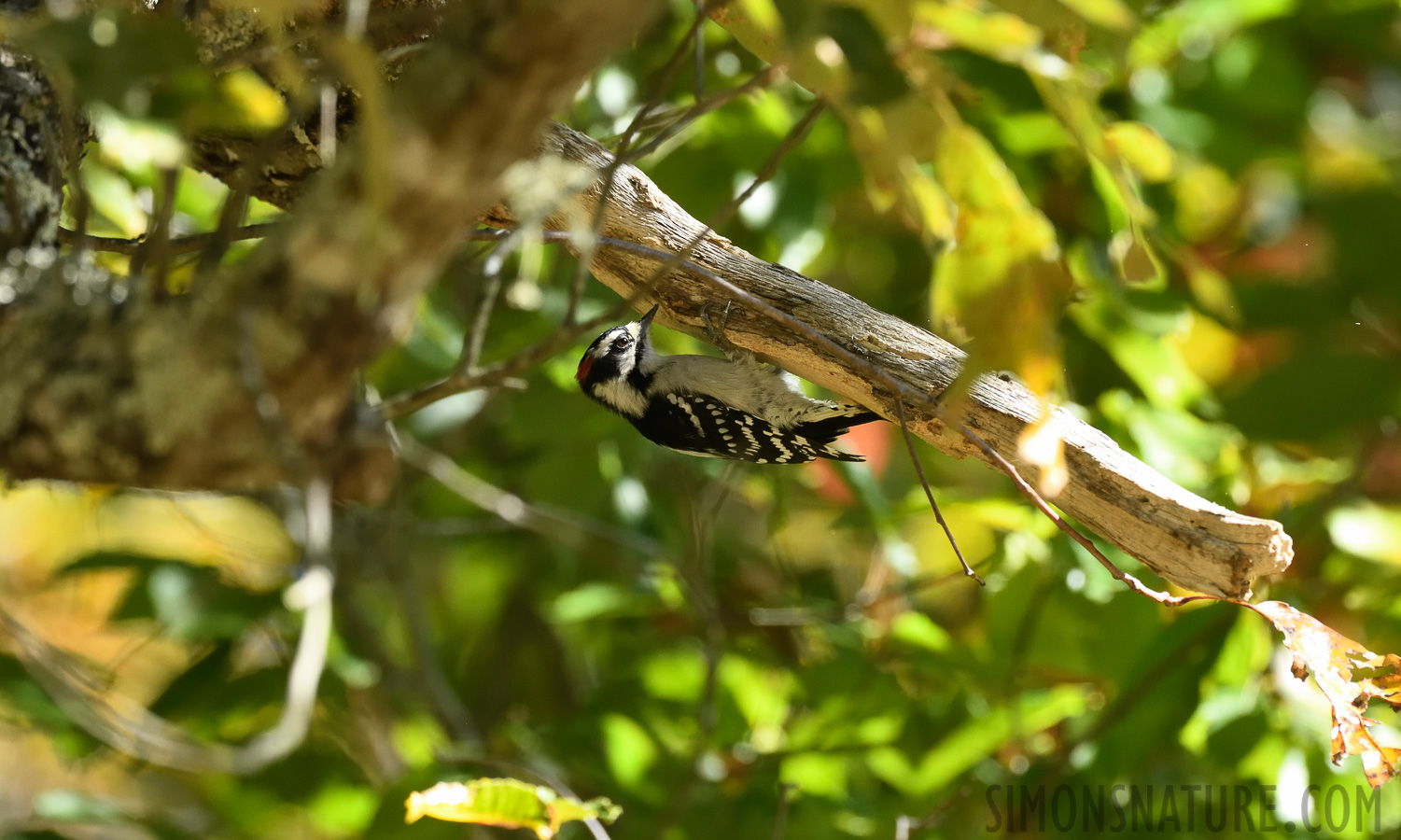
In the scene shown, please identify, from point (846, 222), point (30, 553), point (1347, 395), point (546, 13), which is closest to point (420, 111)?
point (546, 13)

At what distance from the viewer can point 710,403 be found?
3.23 metres

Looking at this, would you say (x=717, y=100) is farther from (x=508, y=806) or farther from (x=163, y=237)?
(x=508, y=806)

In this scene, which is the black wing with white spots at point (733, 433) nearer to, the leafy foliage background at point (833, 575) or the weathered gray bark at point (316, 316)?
the leafy foliage background at point (833, 575)

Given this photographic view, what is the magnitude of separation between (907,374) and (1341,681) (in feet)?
2.80

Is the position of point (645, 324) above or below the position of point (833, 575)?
above

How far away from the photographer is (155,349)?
1.06 meters

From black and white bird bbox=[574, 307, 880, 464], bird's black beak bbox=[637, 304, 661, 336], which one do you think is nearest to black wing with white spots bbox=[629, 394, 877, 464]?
black and white bird bbox=[574, 307, 880, 464]

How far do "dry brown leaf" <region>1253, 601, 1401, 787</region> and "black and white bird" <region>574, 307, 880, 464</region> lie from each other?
55.7 inches

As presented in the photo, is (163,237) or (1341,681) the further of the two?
(1341,681)

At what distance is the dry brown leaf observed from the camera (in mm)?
1593

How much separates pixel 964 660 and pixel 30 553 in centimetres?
533

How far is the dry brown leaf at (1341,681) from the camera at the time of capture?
5.23 ft

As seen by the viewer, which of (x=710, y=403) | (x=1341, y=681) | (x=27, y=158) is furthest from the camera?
(x=710, y=403)

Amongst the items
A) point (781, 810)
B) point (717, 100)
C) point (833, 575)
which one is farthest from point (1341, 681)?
point (833, 575)
